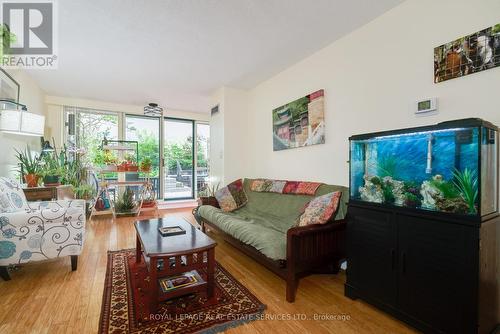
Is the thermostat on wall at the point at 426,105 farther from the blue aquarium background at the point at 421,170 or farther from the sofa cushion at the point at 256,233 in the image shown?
the sofa cushion at the point at 256,233

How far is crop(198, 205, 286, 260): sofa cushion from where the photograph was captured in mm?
1841

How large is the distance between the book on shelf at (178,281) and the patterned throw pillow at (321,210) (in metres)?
0.99

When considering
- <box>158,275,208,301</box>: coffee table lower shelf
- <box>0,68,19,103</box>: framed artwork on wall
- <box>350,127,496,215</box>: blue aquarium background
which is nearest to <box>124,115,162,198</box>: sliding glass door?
<box>0,68,19,103</box>: framed artwork on wall

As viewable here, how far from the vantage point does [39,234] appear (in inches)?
79.4

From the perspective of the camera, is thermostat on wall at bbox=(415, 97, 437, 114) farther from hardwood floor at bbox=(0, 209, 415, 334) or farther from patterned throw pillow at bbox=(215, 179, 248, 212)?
patterned throw pillow at bbox=(215, 179, 248, 212)

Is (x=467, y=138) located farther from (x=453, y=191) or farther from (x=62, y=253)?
(x=62, y=253)

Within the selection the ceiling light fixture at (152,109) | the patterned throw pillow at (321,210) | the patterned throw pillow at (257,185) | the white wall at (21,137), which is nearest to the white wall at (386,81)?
the patterned throw pillow at (257,185)

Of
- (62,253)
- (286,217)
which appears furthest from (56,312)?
(286,217)

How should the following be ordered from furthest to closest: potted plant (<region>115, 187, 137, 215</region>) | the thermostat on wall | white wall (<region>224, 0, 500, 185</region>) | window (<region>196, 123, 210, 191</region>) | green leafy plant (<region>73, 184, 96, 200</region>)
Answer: window (<region>196, 123, 210, 191</region>)
potted plant (<region>115, 187, 137, 215</region>)
green leafy plant (<region>73, 184, 96, 200</region>)
the thermostat on wall
white wall (<region>224, 0, 500, 185</region>)

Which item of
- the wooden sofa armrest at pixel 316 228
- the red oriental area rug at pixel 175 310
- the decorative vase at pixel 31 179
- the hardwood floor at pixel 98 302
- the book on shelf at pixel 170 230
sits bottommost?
the hardwood floor at pixel 98 302

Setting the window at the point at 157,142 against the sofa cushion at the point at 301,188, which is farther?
the window at the point at 157,142

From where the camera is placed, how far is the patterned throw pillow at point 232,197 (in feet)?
11.0

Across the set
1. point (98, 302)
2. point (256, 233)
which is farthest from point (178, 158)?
point (98, 302)

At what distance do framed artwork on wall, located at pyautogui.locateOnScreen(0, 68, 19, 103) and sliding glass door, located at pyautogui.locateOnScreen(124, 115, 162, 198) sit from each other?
212 centimetres
